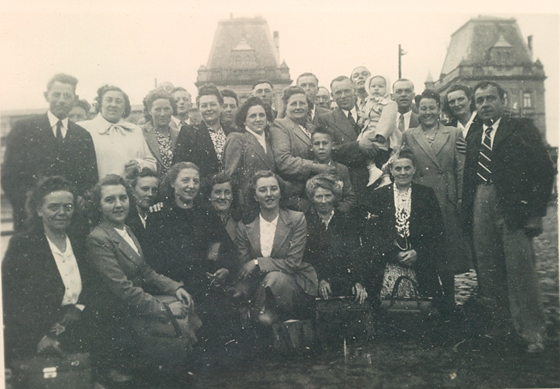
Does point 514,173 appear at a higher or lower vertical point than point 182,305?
higher

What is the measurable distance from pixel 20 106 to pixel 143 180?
128cm

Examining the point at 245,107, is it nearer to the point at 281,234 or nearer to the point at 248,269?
the point at 281,234

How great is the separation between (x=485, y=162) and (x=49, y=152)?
3991mm

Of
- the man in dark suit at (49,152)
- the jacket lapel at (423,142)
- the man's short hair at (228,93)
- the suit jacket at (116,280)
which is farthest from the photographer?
the jacket lapel at (423,142)

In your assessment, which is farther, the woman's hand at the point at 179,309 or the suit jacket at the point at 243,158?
the suit jacket at the point at 243,158

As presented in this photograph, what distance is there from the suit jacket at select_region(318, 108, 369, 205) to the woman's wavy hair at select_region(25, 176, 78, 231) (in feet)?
7.68

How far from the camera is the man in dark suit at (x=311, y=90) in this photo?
462cm

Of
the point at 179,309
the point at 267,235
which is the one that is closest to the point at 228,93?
the point at 267,235

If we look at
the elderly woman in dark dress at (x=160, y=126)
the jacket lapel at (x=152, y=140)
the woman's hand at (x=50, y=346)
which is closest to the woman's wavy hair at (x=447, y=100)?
the elderly woman in dark dress at (x=160, y=126)

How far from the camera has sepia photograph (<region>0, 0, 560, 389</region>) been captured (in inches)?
165

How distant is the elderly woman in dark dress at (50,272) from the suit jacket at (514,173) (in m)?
3.59

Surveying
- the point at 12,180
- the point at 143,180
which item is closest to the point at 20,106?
the point at 12,180

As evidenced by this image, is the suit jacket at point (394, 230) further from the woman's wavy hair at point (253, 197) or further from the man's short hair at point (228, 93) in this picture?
the man's short hair at point (228, 93)

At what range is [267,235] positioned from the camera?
4.36 meters
